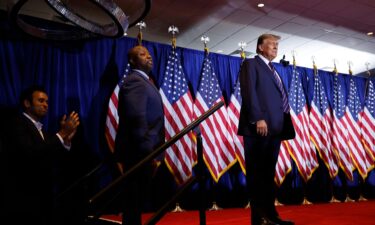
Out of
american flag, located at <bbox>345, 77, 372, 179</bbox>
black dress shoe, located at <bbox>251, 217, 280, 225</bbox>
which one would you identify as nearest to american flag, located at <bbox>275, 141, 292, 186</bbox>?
american flag, located at <bbox>345, 77, 372, 179</bbox>

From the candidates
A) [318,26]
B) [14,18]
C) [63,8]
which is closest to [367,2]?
[318,26]

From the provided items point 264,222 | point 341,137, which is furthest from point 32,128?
point 341,137

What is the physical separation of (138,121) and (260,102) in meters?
1.01

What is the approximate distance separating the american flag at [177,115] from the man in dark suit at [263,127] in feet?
6.12

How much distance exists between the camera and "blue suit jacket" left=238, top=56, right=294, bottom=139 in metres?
2.58

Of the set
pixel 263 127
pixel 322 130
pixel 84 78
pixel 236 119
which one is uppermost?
pixel 84 78

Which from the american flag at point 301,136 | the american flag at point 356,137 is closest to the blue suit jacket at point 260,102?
the american flag at point 301,136

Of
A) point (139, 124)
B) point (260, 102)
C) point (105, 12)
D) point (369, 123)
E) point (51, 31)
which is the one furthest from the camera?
point (369, 123)

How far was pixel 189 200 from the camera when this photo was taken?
4.54 m

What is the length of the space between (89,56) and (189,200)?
2.34 meters

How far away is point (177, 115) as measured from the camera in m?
4.53

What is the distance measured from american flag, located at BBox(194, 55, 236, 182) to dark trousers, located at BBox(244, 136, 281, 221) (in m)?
1.97

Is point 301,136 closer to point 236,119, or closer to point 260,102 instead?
point 236,119

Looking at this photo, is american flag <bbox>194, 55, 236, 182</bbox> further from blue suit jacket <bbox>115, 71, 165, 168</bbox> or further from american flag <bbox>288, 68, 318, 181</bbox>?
blue suit jacket <bbox>115, 71, 165, 168</bbox>
